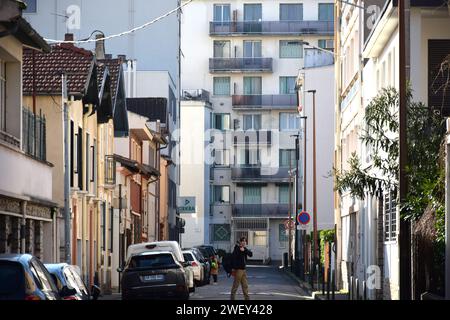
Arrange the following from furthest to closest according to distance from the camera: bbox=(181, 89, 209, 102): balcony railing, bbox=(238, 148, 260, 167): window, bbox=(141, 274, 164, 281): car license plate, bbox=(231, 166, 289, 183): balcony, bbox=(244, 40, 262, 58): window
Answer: bbox=(244, 40, 262, 58): window → bbox=(238, 148, 260, 167): window → bbox=(231, 166, 289, 183): balcony → bbox=(181, 89, 209, 102): balcony railing → bbox=(141, 274, 164, 281): car license plate

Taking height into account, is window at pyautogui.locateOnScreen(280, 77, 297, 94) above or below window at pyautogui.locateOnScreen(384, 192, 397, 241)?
above

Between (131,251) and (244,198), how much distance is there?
70031 mm

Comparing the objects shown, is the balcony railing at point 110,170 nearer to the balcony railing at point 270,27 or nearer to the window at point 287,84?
the balcony railing at point 270,27

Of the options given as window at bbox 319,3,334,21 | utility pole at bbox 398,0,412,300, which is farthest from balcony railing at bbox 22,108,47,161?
window at bbox 319,3,334,21

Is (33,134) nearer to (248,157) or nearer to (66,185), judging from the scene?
(66,185)

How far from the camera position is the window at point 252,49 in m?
106

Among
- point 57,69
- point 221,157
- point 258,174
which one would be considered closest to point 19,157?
point 57,69

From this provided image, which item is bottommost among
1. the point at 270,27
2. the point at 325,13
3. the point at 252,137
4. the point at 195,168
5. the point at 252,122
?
the point at 195,168

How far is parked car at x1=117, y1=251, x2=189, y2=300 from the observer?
33906mm

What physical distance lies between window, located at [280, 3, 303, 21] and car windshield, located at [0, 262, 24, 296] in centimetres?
8962

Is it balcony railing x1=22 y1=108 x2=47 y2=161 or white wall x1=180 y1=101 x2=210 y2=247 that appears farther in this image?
white wall x1=180 y1=101 x2=210 y2=247

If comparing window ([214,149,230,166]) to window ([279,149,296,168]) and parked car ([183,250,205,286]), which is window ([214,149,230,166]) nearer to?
window ([279,149,296,168])

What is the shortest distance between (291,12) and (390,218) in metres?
68.9

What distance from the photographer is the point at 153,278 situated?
34.1 metres
